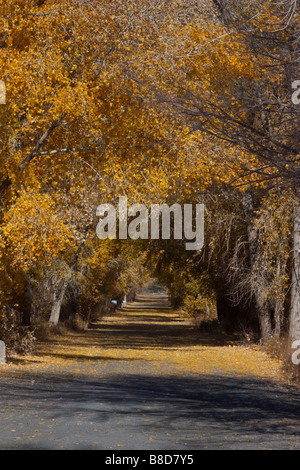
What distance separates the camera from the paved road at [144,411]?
9.97 metres

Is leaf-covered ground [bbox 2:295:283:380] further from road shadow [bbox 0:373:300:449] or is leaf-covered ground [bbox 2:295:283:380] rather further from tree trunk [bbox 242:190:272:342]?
road shadow [bbox 0:373:300:449]

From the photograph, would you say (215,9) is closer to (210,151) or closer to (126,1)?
(126,1)

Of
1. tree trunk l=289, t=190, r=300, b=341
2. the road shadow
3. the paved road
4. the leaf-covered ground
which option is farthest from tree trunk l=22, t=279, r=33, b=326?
tree trunk l=289, t=190, r=300, b=341

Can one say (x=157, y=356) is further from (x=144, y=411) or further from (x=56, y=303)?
(x=144, y=411)

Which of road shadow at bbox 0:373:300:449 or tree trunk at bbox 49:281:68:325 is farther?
tree trunk at bbox 49:281:68:325

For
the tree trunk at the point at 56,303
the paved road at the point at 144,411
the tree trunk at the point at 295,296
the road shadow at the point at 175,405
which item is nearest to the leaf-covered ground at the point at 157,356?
the tree trunk at the point at 295,296

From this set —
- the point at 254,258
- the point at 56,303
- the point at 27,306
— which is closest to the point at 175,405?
the point at 27,306

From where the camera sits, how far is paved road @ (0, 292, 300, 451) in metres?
9.97

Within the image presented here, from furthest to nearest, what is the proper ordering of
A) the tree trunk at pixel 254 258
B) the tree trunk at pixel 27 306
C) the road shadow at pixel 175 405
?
the tree trunk at pixel 254 258
the tree trunk at pixel 27 306
the road shadow at pixel 175 405

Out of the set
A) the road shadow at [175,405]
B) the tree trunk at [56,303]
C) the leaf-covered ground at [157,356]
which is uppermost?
the tree trunk at [56,303]

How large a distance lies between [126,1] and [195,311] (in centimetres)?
3768

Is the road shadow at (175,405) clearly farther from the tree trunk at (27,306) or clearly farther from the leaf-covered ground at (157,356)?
the tree trunk at (27,306)
